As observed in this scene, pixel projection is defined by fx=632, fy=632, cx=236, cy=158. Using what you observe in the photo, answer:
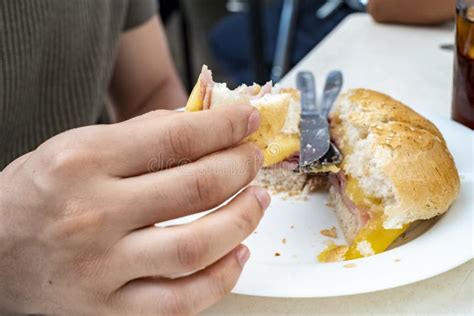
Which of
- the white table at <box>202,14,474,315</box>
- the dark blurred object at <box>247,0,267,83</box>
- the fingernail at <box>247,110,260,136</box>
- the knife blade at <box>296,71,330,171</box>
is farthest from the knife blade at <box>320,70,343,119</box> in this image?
the dark blurred object at <box>247,0,267,83</box>

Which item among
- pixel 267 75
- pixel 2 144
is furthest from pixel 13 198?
pixel 267 75

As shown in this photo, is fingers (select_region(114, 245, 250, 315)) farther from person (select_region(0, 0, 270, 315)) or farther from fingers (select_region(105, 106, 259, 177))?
fingers (select_region(105, 106, 259, 177))

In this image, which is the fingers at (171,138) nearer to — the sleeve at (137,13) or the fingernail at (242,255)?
the fingernail at (242,255)

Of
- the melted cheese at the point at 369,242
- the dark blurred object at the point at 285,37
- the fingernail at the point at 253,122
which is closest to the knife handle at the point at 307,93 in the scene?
the melted cheese at the point at 369,242

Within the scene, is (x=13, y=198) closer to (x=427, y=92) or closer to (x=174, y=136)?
(x=174, y=136)

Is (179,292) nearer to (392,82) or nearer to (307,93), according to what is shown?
(307,93)

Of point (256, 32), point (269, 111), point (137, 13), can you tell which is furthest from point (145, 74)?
point (256, 32)

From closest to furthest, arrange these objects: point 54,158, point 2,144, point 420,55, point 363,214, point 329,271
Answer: point 54,158 < point 329,271 < point 363,214 < point 2,144 < point 420,55
